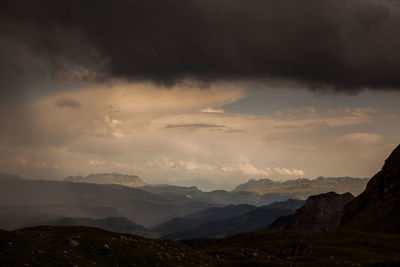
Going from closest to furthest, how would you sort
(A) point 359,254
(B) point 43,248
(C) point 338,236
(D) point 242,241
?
1. (B) point 43,248
2. (A) point 359,254
3. (C) point 338,236
4. (D) point 242,241

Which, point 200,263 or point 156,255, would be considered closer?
point 156,255

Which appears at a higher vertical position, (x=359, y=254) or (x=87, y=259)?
(x=87, y=259)

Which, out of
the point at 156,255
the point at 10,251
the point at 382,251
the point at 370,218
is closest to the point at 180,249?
the point at 156,255

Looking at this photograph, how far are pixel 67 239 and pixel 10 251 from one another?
12.1 m

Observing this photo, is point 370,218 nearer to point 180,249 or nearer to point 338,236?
point 338,236

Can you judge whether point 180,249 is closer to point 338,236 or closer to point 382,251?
point 382,251

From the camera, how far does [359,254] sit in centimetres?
7969

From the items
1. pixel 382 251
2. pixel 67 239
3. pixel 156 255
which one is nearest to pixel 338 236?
pixel 382 251

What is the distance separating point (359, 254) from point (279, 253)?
17.5 m

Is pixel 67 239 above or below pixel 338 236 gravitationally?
above

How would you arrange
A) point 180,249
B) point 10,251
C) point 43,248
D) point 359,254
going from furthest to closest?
1. point 359,254
2. point 180,249
3. point 43,248
4. point 10,251

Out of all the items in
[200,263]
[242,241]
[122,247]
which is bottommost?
[242,241]

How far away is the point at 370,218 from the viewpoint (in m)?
181

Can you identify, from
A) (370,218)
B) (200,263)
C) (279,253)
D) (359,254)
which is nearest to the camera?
(200,263)
